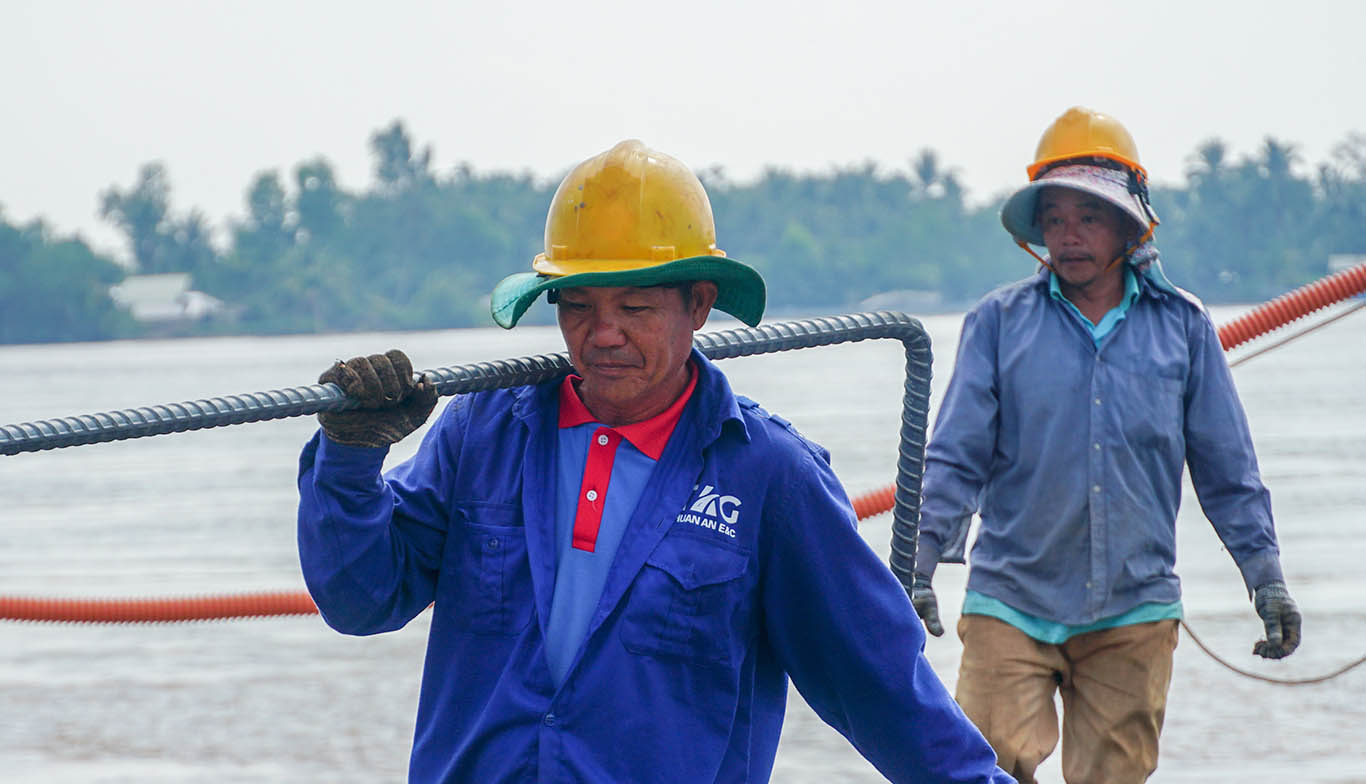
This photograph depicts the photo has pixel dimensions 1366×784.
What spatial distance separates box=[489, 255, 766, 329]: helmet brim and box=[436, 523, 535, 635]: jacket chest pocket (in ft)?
0.93

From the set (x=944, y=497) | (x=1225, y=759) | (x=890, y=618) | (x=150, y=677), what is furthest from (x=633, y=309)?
(x=150, y=677)

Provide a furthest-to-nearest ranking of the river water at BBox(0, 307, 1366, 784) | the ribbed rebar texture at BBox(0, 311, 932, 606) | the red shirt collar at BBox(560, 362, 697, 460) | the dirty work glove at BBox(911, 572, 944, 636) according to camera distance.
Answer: the river water at BBox(0, 307, 1366, 784), the dirty work glove at BBox(911, 572, 944, 636), the red shirt collar at BBox(560, 362, 697, 460), the ribbed rebar texture at BBox(0, 311, 932, 606)

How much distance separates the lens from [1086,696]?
4.50 m

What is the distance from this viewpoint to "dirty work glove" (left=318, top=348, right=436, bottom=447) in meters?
2.28

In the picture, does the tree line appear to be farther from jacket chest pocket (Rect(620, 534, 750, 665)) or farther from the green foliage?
jacket chest pocket (Rect(620, 534, 750, 665))

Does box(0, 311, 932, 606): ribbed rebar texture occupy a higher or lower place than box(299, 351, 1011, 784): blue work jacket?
higher

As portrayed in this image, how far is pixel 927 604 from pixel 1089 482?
488mm

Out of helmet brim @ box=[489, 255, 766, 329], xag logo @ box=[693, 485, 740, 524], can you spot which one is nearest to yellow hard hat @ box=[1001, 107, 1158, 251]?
helmet brim @ box=[489, 255, 766, 329]

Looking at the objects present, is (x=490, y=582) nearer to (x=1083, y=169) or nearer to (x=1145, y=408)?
(x=1145, y=408)

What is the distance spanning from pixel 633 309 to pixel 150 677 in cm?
725

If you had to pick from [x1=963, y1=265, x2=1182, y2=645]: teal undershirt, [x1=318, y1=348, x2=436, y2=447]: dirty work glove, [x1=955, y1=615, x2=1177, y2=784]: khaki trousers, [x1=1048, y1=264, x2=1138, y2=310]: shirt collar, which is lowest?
[x1=955, y1=615, x2=1177, y2=784]: khaki trousers

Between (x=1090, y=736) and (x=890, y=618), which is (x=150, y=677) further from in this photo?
(x=890, y=618)

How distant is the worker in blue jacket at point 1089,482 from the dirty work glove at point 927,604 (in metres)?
0.02

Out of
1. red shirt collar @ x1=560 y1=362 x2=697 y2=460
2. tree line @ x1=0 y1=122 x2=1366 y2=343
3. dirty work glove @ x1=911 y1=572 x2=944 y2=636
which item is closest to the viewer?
red shirt collar @ x1=560 y1=362 x2=697 y2=460
